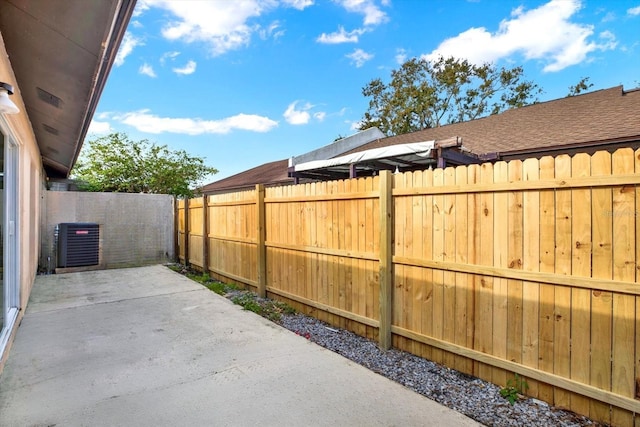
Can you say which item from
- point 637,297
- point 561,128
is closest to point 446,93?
point 561,128

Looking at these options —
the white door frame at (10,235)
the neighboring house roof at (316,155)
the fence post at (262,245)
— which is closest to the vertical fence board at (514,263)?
the fence post at (262,245)

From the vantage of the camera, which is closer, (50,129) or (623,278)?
(623,278)

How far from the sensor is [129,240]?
838cm

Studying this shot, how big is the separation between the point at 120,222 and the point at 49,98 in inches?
189

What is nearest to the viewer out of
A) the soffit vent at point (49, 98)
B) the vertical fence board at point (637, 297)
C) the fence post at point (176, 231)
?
the vertical fence board at point (637, 297)

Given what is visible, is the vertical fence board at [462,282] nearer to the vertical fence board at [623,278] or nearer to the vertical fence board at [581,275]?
the vertical fence board at [581,275]

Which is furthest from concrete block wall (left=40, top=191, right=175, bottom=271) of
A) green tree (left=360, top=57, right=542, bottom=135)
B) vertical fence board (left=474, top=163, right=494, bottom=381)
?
green tree (left=360, top=57, right=542, bottom=135)

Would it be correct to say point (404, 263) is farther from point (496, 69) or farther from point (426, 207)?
point (496, 69)

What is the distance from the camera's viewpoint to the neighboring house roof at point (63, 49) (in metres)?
2.28

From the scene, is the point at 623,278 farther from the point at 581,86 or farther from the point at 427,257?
the point at 581,86

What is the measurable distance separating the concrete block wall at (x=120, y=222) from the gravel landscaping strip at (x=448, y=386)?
21.2 feet

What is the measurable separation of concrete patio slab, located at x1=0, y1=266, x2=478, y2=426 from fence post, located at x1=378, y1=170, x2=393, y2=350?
0.54m

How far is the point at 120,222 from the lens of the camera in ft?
27.3

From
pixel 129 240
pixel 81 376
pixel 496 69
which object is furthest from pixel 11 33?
pixel 496 69
